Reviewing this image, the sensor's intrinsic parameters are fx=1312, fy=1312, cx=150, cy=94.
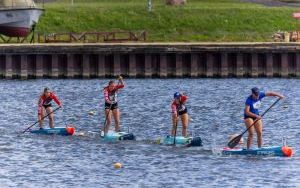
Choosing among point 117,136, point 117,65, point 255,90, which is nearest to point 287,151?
point 255,90

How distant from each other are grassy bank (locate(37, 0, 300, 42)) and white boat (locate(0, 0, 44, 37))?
434 cm

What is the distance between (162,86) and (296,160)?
43073mm

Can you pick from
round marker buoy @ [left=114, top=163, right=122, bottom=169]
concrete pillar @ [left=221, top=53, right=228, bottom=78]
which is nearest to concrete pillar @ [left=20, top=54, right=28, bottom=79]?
concrete pillar @ [left=221, top=53, right=228, bottom=78]

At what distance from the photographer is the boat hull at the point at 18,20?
4156 inches

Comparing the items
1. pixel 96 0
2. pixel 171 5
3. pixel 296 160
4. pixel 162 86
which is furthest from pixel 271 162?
pixel 96 0

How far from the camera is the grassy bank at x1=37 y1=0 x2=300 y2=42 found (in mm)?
109750

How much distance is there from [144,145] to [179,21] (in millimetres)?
55993

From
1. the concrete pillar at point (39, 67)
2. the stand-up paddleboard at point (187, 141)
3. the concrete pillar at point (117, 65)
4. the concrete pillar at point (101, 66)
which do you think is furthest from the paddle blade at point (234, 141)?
the concrete pillar at point (39, 67)

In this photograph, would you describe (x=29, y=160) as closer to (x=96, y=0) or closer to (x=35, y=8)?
(x=35, y=8)

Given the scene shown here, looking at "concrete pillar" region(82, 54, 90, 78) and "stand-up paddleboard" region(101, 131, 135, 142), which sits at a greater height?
"concrete pillar" region(82, 54, 90, 78)

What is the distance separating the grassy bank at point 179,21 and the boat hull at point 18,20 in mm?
4413

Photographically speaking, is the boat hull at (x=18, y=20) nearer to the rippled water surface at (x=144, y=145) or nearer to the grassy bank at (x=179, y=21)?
the grassy bank at (x=179, y=21)

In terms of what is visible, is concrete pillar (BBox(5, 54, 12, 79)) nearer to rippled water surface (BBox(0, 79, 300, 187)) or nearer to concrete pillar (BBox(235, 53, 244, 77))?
rippled water surface (BBox(0, 79, 300, 187))

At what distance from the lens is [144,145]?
57156mm
